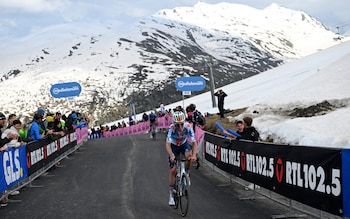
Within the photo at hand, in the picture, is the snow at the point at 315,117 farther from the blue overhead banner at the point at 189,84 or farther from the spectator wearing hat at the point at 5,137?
Result: the spectator wearing hat at the point at 5,137

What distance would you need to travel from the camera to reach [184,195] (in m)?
8.95

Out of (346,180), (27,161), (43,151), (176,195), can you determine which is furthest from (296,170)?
(43,151)

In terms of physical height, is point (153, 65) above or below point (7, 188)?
above

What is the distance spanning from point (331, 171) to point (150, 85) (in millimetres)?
126201

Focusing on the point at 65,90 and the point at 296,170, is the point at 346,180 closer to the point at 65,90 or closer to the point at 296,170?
the point at 296,170

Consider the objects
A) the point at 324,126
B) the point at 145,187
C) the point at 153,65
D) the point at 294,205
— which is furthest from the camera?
the point at 153,65

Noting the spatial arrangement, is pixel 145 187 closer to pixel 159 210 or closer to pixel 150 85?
pixel 159 210

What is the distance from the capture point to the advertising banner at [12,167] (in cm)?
1059

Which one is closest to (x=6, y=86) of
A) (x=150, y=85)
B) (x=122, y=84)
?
(x=122, y=84)

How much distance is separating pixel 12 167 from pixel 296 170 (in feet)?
23.1

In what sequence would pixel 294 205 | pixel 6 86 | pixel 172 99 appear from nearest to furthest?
pixel 294 205 < pixel 172 99 < pixel 6 86

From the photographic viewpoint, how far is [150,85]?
435ft

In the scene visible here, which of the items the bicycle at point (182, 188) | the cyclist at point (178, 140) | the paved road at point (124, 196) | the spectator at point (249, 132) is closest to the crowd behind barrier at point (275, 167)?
the spectator at point (249, 132)

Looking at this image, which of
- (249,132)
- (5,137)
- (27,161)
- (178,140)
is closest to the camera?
(178,140)
